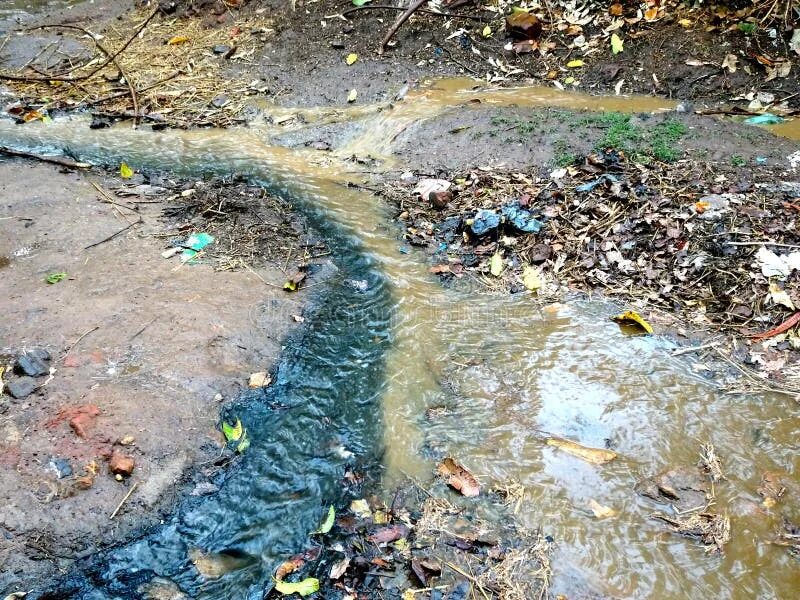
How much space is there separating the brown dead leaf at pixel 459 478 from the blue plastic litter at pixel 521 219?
2054 millimetres

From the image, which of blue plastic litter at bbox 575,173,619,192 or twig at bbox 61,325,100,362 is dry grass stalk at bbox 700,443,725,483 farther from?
twig at bbox 61,325,100,362

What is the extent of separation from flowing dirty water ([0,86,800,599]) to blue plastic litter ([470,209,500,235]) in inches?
22.0

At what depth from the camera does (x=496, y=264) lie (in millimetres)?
4285

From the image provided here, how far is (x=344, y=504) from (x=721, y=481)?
182 cm

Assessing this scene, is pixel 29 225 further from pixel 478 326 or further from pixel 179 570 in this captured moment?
pixel 478 326

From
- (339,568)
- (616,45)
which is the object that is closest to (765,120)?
(616,45)

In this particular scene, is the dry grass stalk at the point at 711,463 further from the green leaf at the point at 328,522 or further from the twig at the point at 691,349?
the green leaf at the point at 328,522

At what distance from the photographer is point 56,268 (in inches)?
160

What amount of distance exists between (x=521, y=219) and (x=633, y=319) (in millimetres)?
1180

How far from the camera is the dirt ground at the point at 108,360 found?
2707mm

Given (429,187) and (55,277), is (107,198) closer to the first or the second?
(55,277)

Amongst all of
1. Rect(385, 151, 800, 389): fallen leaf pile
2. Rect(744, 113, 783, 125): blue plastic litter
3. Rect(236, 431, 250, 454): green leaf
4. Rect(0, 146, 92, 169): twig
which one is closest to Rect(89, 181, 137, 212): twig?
Rect(0, 146, 92, 169): twig

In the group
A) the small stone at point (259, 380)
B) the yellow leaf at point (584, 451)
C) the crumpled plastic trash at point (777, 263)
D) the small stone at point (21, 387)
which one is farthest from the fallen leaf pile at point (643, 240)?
the small stone at point (21, 387)

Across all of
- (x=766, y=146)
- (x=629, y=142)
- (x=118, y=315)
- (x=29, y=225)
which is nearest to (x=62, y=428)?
(x=118, y=315)
